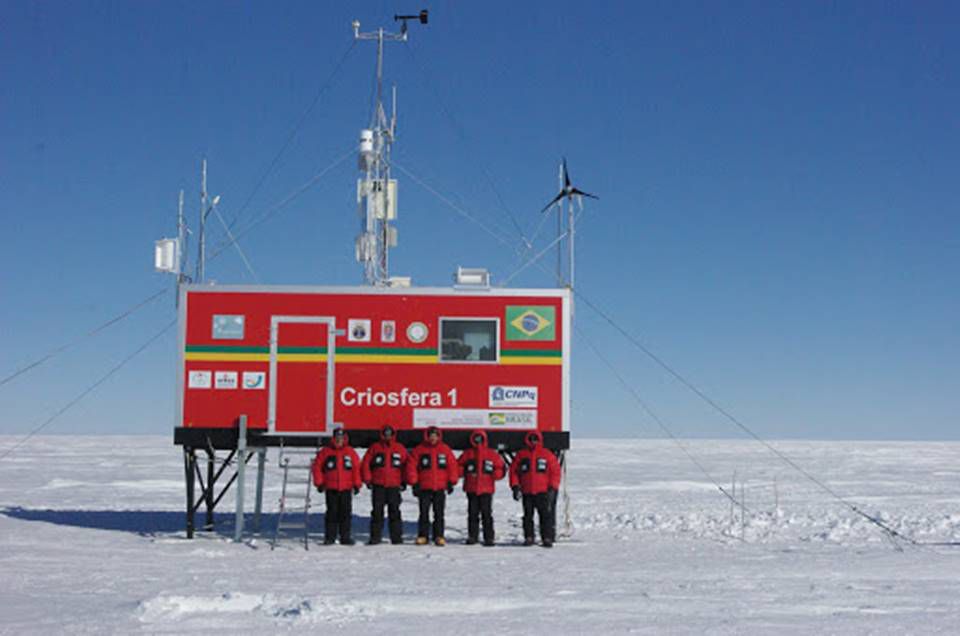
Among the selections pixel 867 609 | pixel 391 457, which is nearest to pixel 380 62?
pixel 391 457

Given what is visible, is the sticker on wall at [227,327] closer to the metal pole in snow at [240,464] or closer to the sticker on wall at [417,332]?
the metal pole in snow at [240,464]

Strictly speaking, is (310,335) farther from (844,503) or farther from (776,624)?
(844,503)

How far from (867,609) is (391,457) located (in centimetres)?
796

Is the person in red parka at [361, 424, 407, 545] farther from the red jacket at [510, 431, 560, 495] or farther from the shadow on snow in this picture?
the red jacket at [510, 431, 560, 495]

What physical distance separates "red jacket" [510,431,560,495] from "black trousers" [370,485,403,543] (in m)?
1.85

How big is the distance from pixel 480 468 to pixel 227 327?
4675mm

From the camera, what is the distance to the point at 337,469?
1587 centimetres

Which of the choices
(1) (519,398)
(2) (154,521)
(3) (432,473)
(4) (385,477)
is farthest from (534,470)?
(2) (154,521)

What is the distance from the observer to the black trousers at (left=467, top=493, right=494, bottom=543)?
16109 mm

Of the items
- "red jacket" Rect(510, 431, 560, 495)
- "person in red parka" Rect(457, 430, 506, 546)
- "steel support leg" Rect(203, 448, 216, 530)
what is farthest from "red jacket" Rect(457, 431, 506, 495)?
"steel support leg" Rect(203, 448, 216, 530)

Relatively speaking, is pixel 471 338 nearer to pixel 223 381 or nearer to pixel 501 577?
pixel 223 381

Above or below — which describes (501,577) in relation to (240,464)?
below

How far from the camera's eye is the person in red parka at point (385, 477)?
52.2ft

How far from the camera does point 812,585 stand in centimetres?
1148
